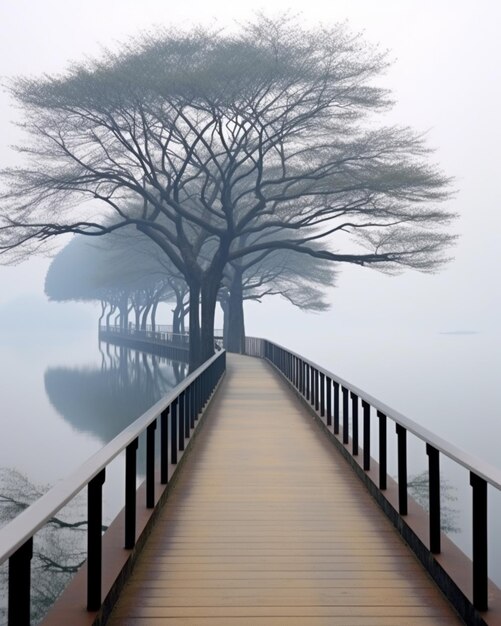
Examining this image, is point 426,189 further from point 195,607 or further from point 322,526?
point 195,607

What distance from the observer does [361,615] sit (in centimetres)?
498

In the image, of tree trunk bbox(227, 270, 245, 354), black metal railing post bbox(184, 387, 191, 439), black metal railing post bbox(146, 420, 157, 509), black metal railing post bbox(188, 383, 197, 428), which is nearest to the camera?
black metal railing post bbox(146, 420, 157, 509)

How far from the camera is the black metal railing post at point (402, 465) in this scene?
6755 millimetres

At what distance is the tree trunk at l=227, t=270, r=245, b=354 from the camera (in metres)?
44.8

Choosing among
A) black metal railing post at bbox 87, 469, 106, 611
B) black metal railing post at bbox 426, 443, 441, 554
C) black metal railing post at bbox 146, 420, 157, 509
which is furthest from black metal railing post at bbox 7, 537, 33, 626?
black metal railing post at bbox 146, 420, 157, 509

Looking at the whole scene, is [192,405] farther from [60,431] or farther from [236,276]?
[236,276]

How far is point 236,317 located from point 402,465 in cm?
3929

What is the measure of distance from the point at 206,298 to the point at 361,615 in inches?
1025

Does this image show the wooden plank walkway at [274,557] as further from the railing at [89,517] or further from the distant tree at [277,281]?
the distant tree at [277,281]

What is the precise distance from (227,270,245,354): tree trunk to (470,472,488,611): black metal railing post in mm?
39646

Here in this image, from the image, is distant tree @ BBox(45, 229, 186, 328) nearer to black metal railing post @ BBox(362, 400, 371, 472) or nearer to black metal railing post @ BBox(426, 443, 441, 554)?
black metal railing post @ BBox(362, 400, 371, 472)

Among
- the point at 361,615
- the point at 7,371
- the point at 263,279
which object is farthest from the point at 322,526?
the point at 7,371

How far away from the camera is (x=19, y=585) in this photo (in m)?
3.53

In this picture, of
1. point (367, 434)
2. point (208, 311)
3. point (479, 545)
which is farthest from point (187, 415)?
point (208, 311)
